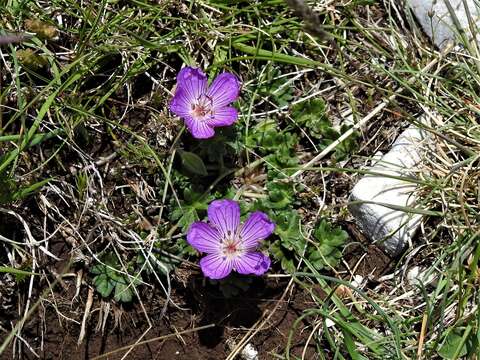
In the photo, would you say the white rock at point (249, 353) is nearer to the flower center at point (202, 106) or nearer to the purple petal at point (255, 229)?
the purple petal at point (255, 229)

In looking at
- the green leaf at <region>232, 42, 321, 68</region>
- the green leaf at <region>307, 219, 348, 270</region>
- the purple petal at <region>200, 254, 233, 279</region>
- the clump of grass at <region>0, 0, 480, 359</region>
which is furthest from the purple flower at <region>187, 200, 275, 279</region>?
the green leaf at <region>232, 42, 321, 68</region>

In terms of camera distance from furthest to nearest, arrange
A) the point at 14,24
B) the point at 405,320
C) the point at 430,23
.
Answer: the point at 430,23 < the point at 14,24 < the point at 405,320

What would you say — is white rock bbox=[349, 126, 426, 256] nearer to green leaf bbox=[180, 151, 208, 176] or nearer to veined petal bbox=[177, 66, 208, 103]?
green leaf bbox=[180, 151, 208, 176]

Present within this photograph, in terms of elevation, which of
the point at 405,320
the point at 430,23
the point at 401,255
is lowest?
the point at 405,320

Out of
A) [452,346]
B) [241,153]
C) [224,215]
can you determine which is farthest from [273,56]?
[452,346]

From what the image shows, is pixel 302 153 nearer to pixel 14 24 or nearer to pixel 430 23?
pixel 430 23

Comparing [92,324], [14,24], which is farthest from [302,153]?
[14,24]

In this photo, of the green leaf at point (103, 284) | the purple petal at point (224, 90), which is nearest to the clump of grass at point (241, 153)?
the green leaf at point (103, 284)
